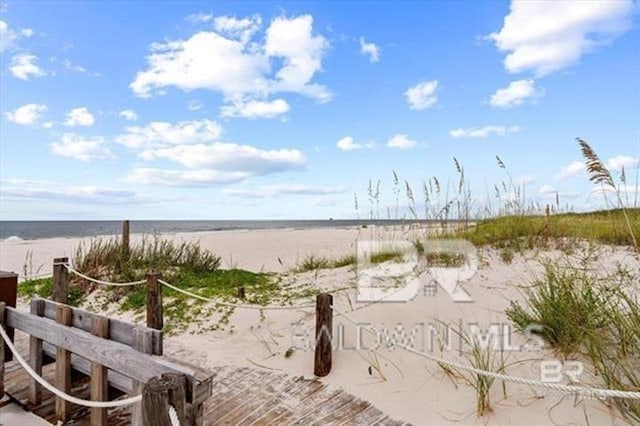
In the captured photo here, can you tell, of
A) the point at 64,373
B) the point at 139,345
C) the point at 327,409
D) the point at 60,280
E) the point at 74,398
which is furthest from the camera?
the point at 60,280

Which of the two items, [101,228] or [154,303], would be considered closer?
[154,303]

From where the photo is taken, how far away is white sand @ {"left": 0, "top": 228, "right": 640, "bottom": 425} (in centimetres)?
315

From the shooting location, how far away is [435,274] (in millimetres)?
6379

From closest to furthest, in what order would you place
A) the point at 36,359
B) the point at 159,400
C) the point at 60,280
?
the point at 159,400 → the point at 36,359 → the point at 60,280

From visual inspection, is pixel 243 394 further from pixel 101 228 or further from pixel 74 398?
pixel 101 228

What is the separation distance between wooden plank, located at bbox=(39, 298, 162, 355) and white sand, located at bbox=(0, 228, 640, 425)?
55.3 inches

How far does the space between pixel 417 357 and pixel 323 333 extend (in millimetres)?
978

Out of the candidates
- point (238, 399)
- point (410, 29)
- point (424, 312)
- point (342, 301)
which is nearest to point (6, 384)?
point (238, 399)

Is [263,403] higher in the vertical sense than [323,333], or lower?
lower

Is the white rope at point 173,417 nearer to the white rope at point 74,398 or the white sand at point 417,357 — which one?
the white rope at point 74,398

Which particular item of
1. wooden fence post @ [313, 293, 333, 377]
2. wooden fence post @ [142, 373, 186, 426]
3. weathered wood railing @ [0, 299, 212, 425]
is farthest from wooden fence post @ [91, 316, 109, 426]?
wooden fence post @ [313, 293, 333, 377]

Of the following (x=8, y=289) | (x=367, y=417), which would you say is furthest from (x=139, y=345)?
(x=8, y=289)

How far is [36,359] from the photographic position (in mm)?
3816

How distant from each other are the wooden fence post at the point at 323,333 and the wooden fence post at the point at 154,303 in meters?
2.13
